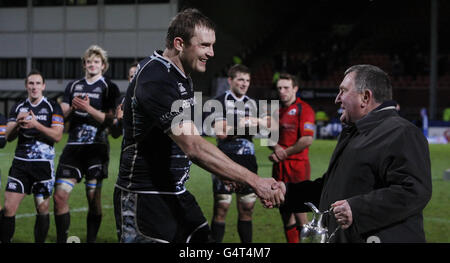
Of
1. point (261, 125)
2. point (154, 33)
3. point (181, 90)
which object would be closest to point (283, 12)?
point (154, 33)

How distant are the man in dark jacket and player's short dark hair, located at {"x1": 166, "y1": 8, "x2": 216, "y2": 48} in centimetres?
96

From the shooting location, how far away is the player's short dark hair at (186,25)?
3279mm

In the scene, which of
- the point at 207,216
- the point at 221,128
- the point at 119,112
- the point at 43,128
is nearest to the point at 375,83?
the point at 221,128

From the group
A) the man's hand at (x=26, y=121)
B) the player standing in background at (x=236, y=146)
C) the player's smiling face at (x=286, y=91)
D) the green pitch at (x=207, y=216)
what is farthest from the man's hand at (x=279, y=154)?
the man's hand at (x=26, y=121)

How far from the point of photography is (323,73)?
102 feet

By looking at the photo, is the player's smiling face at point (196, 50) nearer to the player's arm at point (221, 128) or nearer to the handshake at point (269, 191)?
the handshake at point (269, 191)

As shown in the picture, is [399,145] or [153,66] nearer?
[399,145]

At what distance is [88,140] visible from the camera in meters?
6.25

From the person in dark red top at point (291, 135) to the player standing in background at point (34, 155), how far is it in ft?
8.44

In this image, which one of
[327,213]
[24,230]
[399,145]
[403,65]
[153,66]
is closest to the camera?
[399,145]

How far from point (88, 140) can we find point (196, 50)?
11.0 feet

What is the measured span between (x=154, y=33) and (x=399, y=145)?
31307 mm
